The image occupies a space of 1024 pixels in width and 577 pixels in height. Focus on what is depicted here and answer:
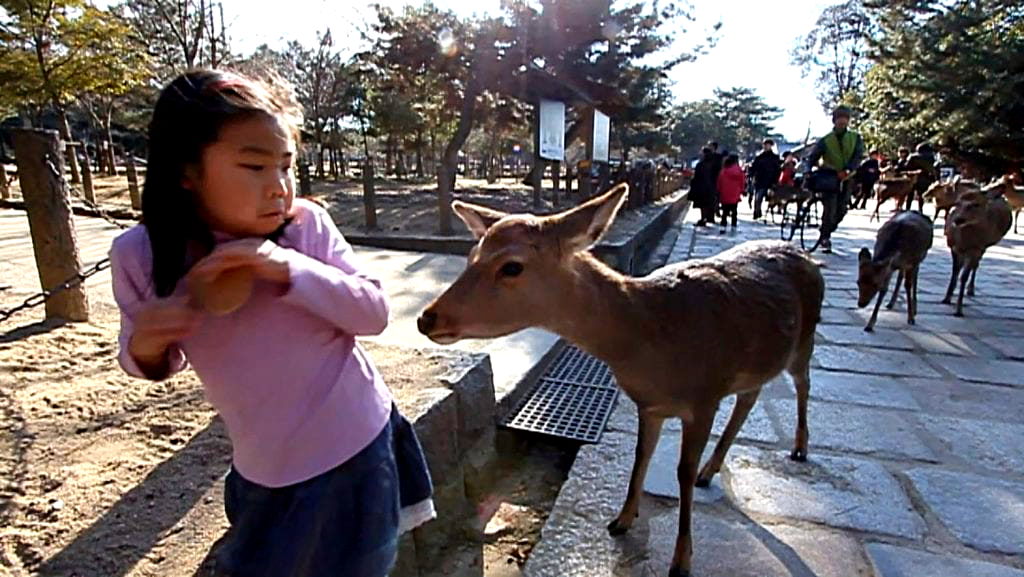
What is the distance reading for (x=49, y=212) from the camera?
3.13 m

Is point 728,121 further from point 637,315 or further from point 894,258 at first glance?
point 637,315

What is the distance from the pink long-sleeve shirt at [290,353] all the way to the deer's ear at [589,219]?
826 millimetres

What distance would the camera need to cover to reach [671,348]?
2.00m

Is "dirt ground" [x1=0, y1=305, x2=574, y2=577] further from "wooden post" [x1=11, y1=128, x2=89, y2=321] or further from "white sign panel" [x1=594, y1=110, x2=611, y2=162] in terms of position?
"white sign panel" [x1=594, y1=110, x2=611, y2=162]

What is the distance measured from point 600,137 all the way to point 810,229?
4.54 m

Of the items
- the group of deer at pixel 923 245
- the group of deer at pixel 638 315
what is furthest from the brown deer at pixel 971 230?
the group of deer at pixel 638 315

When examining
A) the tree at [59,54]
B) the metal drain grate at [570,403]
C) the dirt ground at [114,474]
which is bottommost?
the metal drain grate at [570,403]

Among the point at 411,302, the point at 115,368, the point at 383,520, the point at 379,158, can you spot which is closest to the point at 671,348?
the point at 383,520

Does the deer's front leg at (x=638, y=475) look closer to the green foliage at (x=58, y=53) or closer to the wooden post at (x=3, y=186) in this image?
the wooden post at (x=3, y=186)

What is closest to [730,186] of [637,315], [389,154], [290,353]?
[637,315]

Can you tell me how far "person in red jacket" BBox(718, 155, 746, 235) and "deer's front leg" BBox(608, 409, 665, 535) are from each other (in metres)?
9.80

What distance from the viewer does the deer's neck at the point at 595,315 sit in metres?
1.95

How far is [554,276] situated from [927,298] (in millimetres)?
5493

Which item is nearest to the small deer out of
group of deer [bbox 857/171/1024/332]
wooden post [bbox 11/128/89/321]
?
group of deer [bbox 857/171/1024/332]
